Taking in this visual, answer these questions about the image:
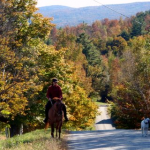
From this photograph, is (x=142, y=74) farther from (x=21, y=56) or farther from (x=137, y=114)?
(x=21, y=56)

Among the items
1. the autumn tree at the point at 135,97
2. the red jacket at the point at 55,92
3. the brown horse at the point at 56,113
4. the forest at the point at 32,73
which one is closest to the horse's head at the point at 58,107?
the brown horse at the point at 56,113

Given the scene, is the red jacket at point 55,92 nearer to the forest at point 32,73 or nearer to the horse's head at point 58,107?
the horse's head at point 58,107

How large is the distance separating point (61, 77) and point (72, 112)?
45.5ft

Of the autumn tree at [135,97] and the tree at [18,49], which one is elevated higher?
the tree at [18,49]

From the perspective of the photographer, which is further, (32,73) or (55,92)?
(32,73)

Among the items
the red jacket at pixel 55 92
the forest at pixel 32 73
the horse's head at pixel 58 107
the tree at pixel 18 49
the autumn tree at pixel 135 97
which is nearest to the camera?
the horse's head at pixel 58 107

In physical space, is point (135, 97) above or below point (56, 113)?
below

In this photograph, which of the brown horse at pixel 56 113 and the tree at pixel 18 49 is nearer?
the brown horse at pixel 56 113

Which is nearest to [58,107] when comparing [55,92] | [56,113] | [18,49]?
[56,113]

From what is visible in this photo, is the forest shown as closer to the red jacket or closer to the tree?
the tree

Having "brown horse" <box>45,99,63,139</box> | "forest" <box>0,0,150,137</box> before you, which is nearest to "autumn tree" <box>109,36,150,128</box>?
"forest" <box>0,0,150,137</box>

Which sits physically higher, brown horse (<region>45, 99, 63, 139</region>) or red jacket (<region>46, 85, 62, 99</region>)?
red jacket (<region>46, 85, 62, 99</region>)

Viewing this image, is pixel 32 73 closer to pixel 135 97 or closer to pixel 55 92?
pixel 135 97

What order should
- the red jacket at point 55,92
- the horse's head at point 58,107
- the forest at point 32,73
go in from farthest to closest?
the forest at point 32,73 < the red jacket at point 55,92 < the horse's head at point 58,107
